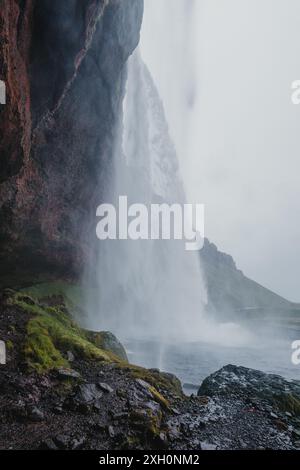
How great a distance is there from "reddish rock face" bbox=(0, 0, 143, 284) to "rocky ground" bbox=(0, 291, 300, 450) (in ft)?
27.9

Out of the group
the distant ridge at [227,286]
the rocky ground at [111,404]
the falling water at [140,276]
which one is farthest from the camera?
the distant ridge at [227,286]

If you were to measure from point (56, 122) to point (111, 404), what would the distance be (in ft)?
65.3

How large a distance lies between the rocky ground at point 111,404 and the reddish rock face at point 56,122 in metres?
8.51

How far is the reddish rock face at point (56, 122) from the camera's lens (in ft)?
45.5

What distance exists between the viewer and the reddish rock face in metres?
13.9

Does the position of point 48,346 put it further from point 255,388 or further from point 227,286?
point 227,286

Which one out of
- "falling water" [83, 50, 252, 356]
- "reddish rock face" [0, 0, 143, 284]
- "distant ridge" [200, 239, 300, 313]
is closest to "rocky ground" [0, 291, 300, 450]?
"reddish rock face" [0, 0, 143, 284]

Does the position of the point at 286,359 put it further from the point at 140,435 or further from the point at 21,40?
the point at 21,40

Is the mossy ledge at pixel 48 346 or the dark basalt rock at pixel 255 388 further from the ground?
the mossy ledge at pixel 48 346

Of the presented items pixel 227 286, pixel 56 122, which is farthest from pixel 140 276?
pixel 227 286

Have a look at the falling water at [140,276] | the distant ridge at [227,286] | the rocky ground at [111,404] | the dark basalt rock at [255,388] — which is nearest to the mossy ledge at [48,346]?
the rocky ground at [111,404]

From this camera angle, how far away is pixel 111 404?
32.3 feet

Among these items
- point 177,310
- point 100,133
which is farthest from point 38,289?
point 177,310

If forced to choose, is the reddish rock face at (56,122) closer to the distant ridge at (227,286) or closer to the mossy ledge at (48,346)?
the mossy ledge at (48,346)
